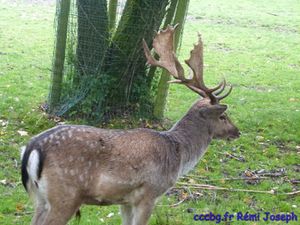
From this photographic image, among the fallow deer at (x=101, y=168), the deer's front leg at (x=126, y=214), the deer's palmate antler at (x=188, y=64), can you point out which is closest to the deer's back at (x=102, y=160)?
the fallow deer at (x=101, y=168)

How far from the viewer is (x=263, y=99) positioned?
11.4 m

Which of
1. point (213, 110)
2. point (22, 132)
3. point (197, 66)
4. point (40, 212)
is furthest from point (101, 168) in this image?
point (22, 132)

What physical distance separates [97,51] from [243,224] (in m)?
3.79

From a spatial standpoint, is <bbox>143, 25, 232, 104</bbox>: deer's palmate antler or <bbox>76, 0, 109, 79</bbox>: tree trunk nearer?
<bbox>143, 25, 232, 104</bbox>: deer's palmate antler

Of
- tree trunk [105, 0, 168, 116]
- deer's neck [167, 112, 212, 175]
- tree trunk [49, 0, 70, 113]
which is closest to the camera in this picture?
deer's neck [167, 112, 212, 175]

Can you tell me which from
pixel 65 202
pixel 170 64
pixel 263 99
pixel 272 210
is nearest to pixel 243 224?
pixel 272 210

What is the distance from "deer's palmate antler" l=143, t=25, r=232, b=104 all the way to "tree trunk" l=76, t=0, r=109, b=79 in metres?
2.74

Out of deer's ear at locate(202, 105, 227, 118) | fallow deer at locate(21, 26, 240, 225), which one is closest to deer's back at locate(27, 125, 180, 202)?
fallow deer at locate(21, 26, 240, 225)

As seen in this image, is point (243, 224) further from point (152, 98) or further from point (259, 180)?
point (152, 98)

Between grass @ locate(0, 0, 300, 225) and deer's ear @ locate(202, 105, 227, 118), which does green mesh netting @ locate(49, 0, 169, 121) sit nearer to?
grass @ locate(0, 0, 300, 225)

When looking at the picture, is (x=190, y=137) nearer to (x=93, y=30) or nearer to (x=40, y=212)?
(x=40, y=212)

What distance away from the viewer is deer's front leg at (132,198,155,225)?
5.00 m

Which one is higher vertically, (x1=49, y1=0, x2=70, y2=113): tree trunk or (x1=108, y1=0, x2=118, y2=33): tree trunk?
(x1=108, y1=0, x2=118, y2=33): tree trunk

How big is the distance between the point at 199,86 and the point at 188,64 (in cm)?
25
